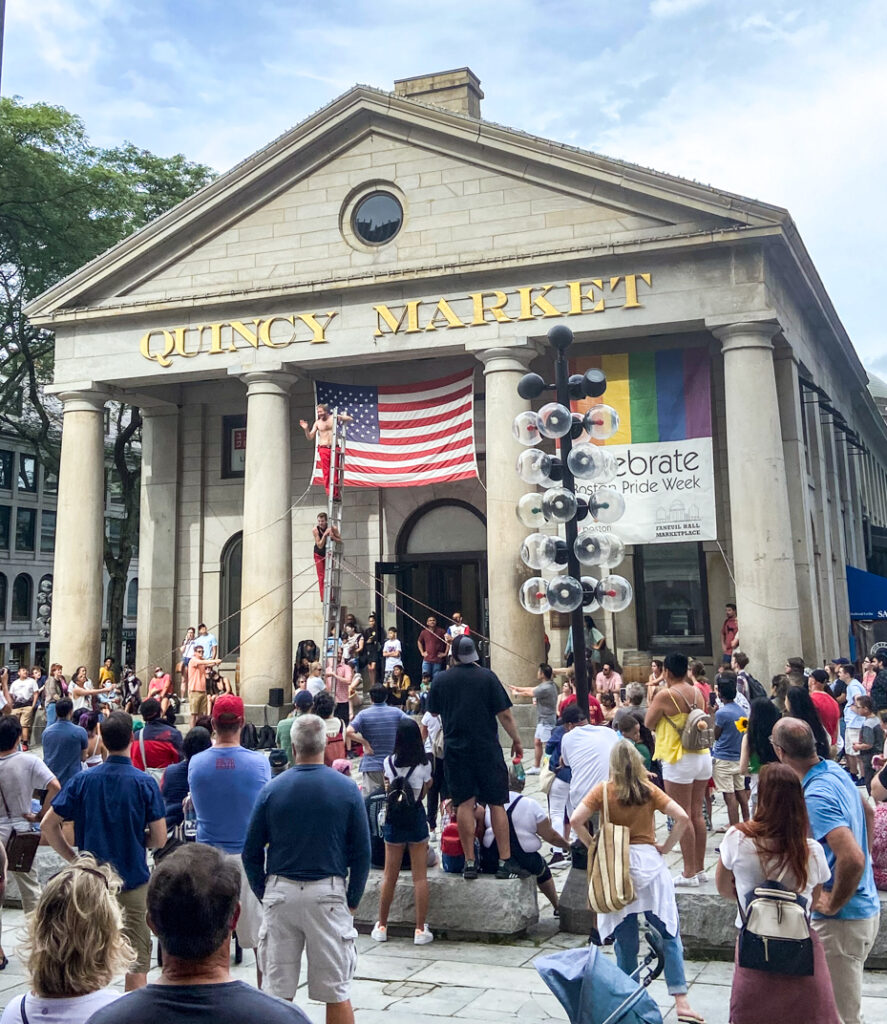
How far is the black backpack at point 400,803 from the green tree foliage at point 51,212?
2665 cm

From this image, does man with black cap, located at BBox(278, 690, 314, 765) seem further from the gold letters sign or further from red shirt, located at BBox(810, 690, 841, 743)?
the gold letters sign

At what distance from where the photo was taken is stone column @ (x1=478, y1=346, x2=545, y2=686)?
21.0 metres

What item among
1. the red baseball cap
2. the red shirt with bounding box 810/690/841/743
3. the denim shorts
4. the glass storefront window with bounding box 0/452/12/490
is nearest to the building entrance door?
the red shirt with bounding box 810/690/841/743

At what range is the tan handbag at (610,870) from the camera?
5938 millimetres

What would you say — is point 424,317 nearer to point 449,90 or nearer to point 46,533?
point 449,90

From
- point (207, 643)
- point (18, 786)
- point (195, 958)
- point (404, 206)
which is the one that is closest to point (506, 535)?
point (207, 643)

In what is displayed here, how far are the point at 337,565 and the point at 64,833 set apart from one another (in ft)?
52.8

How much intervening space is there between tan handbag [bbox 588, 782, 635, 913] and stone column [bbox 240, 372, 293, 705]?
17384 mm

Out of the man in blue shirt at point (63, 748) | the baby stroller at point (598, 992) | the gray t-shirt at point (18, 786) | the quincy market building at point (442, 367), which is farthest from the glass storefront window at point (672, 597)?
the baby stroller at point (598, 992)

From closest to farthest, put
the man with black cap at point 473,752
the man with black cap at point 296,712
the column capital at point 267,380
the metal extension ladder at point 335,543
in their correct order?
the man with black cap at point 473,752 → the man with black cap at point 296,712 → the metal extension ladder at point 335,543 → the column capital at point 267,380

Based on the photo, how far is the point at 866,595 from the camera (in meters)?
30.9

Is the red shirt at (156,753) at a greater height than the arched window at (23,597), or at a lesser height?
lesser

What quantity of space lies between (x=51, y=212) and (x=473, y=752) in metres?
29.3

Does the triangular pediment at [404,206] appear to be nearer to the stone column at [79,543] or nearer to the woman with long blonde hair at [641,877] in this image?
the stone column at [79,543]
